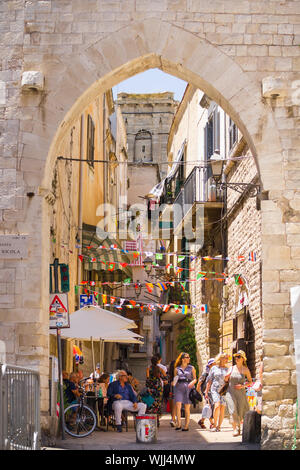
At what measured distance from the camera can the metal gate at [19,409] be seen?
5828mm

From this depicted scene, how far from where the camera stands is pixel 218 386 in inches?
468

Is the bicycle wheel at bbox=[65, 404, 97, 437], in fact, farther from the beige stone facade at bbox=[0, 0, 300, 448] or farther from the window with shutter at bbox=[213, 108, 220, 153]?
the window with shutter at bbox=[213, 108, 220, 153]

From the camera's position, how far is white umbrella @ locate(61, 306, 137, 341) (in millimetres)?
13312

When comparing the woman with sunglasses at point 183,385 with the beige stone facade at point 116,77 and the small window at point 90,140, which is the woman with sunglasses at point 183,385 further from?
the small window at point 90,140

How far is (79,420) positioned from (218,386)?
7.41ft

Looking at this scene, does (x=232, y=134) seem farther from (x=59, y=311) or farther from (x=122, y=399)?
(x=59, y=311)

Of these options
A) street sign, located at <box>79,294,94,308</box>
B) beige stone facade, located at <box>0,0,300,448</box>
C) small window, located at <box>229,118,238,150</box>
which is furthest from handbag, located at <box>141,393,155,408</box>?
small window, located at <box>229,118,238,150</box>

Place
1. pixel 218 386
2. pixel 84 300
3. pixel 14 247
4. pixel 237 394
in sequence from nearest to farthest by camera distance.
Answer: pixel 14 247 < pixel 237 394 < pixel 218 386 < pixel 84 300

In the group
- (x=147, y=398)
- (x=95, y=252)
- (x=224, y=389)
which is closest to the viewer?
(x=224, y=389)

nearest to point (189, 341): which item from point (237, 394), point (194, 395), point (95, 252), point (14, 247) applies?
point (95, 252)

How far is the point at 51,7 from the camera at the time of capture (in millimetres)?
10492

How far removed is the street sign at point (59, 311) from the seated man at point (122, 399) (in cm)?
238

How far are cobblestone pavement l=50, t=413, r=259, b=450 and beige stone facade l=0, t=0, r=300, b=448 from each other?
0.93 metres

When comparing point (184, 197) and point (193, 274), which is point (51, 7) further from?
point (193, 274)
